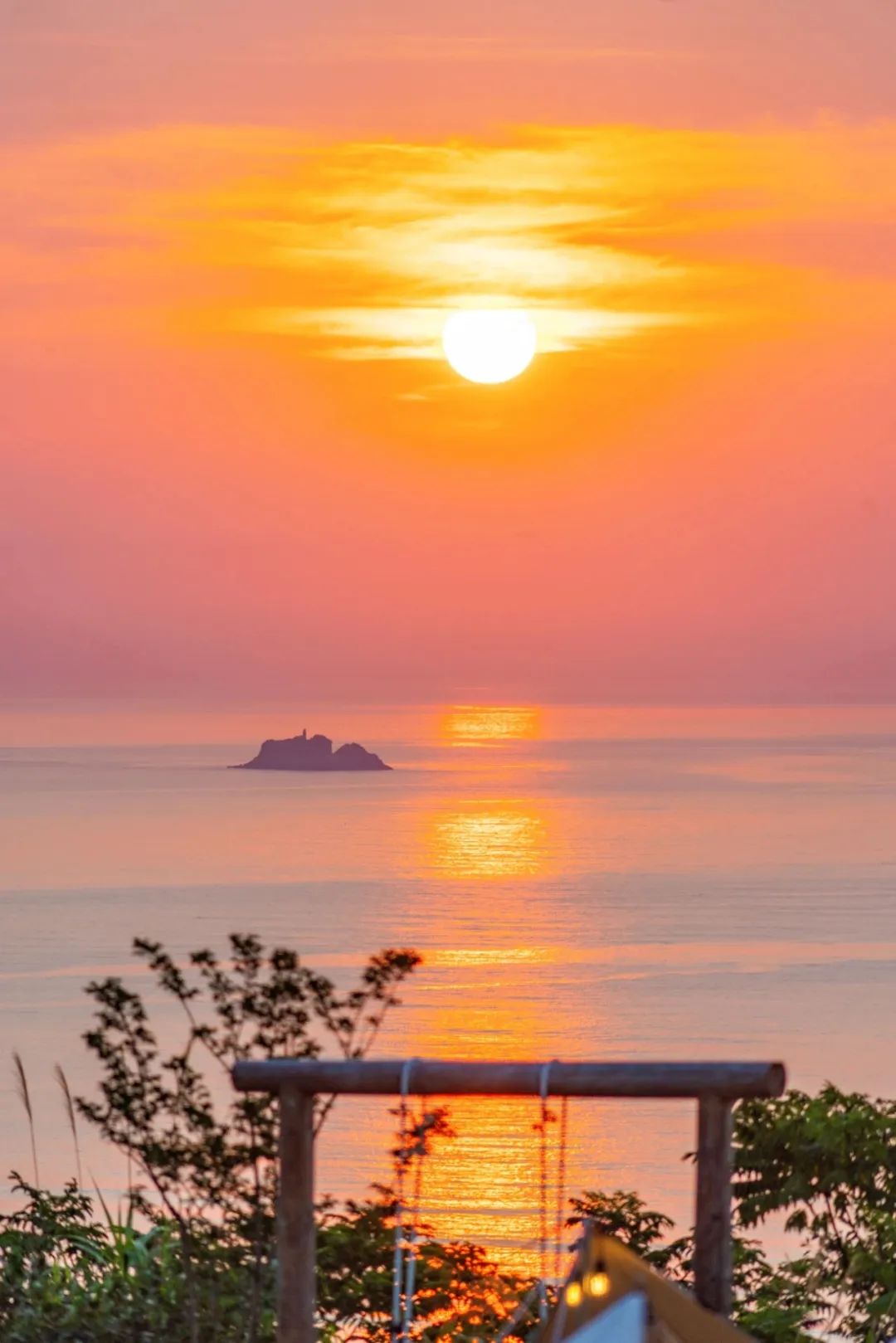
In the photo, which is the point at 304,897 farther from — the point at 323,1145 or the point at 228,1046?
the point at 228,1046

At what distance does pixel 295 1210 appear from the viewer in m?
5.55

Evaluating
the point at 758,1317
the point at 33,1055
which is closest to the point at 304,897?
the point at 33,1055

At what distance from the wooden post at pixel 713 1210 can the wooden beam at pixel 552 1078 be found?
0.33 ft

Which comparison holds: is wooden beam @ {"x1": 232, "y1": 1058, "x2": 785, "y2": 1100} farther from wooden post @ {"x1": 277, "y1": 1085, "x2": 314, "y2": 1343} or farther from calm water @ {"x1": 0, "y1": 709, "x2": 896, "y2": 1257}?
calm water @ {"x1": 0, "y1": 709, "x2": 896, "y2": 1257}

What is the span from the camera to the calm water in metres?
31.5

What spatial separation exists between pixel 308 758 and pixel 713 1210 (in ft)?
602

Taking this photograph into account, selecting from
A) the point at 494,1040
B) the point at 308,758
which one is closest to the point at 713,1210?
the point at 494,1040

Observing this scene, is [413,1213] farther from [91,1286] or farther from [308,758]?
[308,758]

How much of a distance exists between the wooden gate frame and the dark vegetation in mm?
1826

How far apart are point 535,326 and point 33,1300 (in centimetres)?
6535

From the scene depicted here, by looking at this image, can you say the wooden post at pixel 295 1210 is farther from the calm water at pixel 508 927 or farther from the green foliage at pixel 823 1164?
the green foliage at pixel 823 1164

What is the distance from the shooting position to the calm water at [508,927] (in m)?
31.5

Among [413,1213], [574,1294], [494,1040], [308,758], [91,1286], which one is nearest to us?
[574,1294]

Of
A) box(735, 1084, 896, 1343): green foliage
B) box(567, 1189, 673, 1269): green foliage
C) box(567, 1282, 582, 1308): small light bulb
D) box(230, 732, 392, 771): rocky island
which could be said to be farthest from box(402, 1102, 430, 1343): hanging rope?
box(230, 732, 392, 771): rocky island
